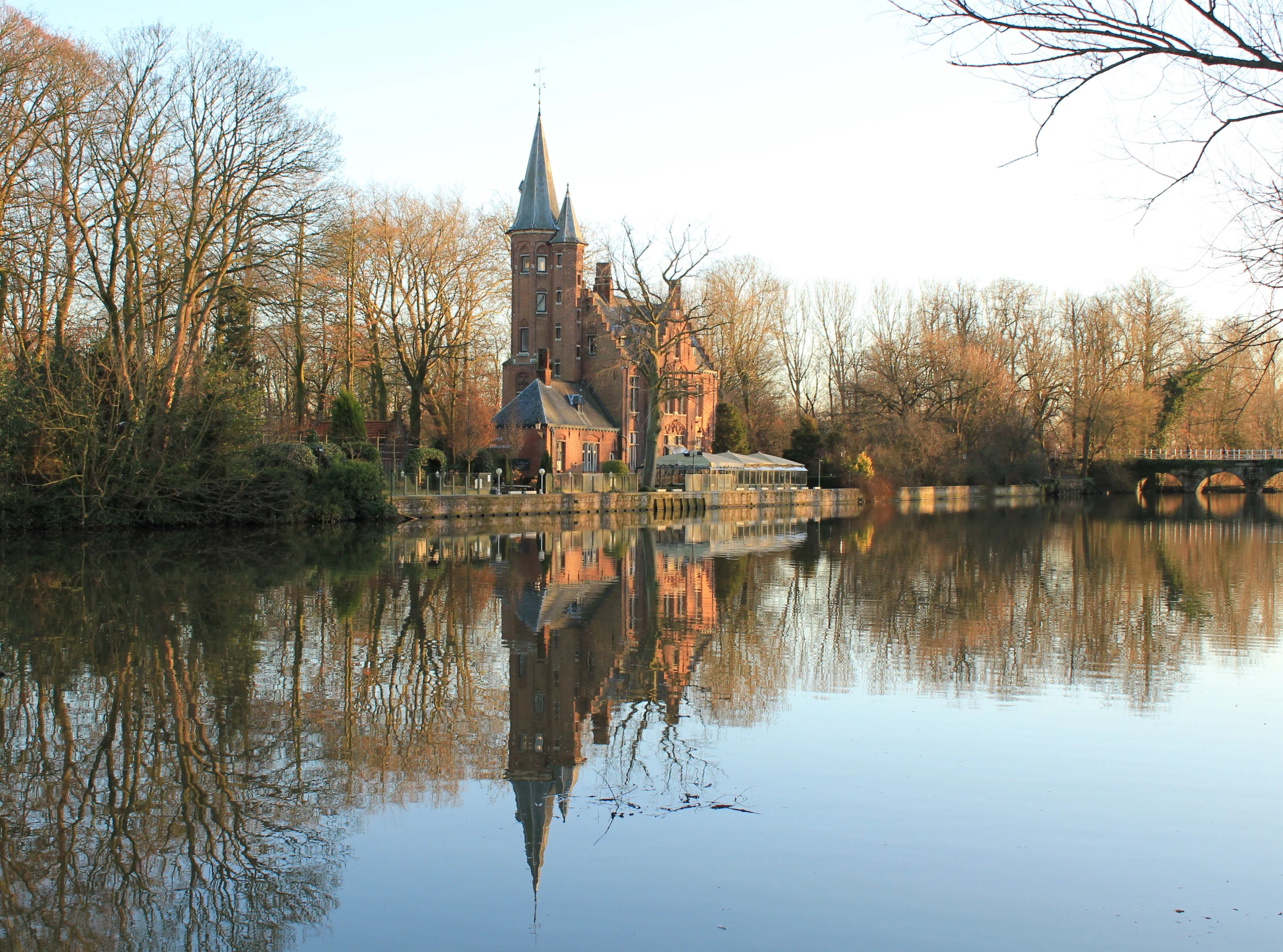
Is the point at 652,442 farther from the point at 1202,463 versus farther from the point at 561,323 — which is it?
the point at 1202,463

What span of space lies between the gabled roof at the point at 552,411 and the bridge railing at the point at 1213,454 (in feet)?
113

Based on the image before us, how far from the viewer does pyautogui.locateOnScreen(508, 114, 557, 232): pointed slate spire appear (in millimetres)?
47781

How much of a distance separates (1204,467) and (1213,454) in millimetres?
887

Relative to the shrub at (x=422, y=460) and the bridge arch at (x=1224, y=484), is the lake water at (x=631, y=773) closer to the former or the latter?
the shrub at (x=422, y=460)

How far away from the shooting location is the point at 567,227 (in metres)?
47.5

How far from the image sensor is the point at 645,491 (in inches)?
1631

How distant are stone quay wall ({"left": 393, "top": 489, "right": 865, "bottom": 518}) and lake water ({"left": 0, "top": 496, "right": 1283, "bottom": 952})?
17.3 m

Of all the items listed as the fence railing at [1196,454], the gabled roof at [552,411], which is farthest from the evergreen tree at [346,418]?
the fence railing at [1196,454]

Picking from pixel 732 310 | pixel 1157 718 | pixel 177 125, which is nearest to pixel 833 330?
pixel 732 310

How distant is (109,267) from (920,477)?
41.1 m

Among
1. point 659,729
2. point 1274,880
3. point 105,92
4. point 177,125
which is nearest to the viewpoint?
point 1274,880

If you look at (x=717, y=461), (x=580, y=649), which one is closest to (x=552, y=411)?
(x=717, y=461)

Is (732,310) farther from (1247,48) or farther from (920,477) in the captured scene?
(1247,48)

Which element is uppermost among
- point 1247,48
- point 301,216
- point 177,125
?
point 177,125
